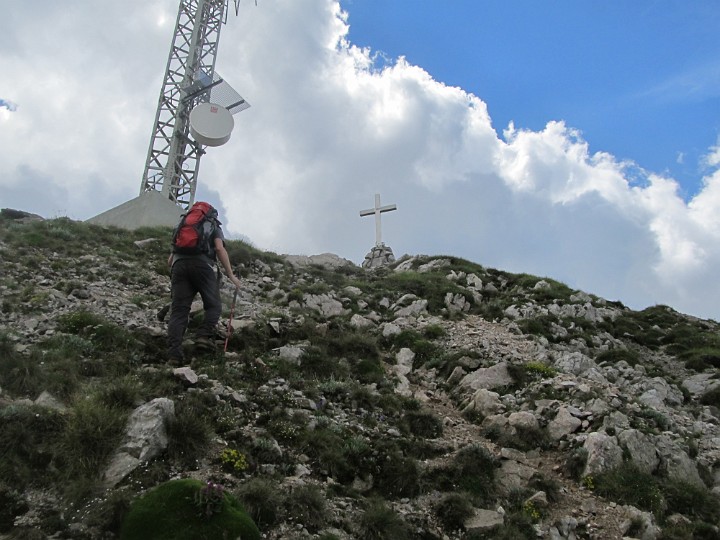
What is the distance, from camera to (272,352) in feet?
38.1

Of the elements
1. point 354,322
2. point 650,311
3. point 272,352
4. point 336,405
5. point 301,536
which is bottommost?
point 301,536

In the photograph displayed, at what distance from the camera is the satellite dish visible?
25859 millimetres

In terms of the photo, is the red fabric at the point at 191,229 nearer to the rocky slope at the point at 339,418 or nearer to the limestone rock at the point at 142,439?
the rocky slope at the point at 339,418

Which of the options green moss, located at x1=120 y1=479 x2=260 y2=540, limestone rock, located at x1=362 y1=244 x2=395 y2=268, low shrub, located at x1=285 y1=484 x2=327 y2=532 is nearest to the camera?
green moss, located at x1=120 y1=479 x2=260 y2=540

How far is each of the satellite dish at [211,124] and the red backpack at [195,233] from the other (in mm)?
16158

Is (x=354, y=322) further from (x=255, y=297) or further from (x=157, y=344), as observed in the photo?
(x=157, y=344)

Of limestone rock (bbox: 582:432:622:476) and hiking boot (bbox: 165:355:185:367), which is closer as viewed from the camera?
limestone rock (bbox: 582:432:622:476)

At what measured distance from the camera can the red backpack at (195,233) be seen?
34.3 feet

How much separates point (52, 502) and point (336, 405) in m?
4.79

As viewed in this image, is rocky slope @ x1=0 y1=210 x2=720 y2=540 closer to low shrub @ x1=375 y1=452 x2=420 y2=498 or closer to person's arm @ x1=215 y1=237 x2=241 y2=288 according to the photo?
low shrub @ x1=375 y1=452 x2=420 y2=498

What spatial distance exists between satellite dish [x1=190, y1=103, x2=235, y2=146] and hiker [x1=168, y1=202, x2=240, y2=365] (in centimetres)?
1610

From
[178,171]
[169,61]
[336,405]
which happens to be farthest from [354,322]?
[169,61]

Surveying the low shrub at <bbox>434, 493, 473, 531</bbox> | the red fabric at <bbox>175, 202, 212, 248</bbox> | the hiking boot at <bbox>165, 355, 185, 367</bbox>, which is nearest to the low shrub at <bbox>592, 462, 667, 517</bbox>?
the low shrub at <bbox>434, 493, 473, 531</bbox>

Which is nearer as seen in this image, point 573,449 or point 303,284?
point 573,449
